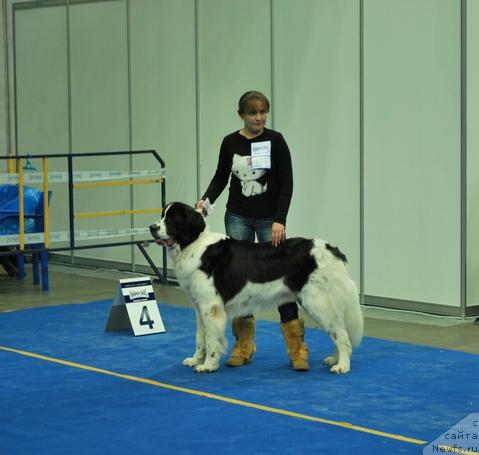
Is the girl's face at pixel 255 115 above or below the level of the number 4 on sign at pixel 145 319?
above

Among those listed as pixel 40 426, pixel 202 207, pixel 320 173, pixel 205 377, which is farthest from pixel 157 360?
pixel 320 173

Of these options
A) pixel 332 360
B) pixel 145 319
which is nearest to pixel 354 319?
pixel 332 360

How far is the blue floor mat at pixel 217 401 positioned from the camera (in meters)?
4.77

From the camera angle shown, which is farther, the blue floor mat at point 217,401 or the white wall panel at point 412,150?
the white wall panel at point 412,150

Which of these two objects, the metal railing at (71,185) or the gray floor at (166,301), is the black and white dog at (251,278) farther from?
the metal railing at (71,185)

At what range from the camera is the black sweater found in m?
6.37

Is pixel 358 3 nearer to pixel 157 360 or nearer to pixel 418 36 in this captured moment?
pixel 418 36

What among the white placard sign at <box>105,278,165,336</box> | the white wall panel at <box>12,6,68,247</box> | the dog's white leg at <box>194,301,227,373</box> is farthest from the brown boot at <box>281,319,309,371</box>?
Answer: the white wall panel at <box>12,6,68,247</box>

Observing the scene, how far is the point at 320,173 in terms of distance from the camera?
30.9ft

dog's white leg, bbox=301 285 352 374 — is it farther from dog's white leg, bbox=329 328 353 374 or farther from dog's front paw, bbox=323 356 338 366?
dog's front paw, bbox=323 356 338 366

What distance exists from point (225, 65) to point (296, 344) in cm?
465

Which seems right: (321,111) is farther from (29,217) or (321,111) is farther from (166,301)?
(29,217)

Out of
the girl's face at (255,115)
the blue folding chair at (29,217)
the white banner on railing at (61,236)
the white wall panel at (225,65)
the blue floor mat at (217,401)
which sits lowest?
the blue floor mat at (217,401)

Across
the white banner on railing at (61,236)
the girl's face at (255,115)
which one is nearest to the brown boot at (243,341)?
the girl's face at (255,115)
